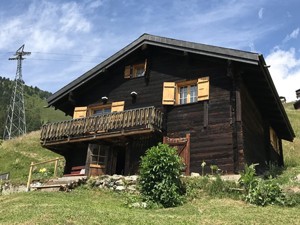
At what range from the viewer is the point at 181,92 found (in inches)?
854

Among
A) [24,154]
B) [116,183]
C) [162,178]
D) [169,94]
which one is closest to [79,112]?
[169,94]

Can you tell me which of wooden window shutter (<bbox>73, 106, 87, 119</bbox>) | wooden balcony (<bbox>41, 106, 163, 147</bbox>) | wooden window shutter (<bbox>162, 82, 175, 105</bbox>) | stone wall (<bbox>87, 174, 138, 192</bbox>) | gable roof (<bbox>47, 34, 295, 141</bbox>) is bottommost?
stone wall (<bbox>87, 174, 138, 192</bbox>)

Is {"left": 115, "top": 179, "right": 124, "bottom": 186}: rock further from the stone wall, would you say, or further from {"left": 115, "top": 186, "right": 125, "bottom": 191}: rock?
{"left": 115, "top": 186, "right": 125, "bottom": 191}: rock

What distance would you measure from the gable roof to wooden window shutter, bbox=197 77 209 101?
1365 mm

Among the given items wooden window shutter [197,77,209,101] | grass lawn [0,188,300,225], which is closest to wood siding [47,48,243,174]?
wooden window shutter [197,77,209,101]

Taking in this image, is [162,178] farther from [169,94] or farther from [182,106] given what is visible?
[169,94]

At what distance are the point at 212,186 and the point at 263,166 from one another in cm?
817

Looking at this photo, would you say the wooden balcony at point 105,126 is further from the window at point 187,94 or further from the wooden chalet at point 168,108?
the window at point 187,94

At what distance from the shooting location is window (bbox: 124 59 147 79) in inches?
923

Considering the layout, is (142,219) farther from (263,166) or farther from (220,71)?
(263,166)

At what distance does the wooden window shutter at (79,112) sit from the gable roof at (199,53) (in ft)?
4.02

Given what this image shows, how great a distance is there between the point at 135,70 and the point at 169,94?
333 centimetres

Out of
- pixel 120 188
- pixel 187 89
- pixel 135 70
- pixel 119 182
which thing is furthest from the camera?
pixel 135 70

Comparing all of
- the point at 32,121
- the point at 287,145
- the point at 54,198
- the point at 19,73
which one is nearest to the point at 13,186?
the point at 54,198
